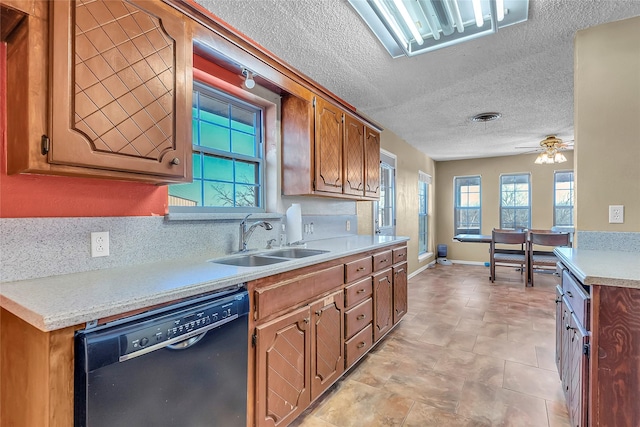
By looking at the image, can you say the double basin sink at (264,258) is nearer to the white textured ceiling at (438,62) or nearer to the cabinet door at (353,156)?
the cabinet door at (353,156)

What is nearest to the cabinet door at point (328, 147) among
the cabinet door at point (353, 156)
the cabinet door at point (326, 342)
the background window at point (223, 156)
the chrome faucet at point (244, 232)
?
the cabinet door at point (353, 156)

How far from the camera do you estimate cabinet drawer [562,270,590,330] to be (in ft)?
4.25

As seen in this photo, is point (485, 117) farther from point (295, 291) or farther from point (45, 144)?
point (45, 144)

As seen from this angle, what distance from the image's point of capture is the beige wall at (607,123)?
1.93 meters

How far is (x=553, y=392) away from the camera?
6.69 ft

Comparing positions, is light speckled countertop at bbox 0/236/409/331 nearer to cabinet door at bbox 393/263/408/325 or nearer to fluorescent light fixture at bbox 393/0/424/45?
fluorescent light fixture at bbox 393/0/424/45

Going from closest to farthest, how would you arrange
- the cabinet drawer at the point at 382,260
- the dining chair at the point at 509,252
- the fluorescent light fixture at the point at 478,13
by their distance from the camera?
the fluorescent light fixture at the point at 478,13 → the cabinet drawer at the point at 382,260 → the dining chair at the point at 509,252

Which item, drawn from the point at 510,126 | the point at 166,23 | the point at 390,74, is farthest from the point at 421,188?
the point at 166,23

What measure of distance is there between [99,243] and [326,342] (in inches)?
54.1

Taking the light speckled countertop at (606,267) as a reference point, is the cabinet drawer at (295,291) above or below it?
below

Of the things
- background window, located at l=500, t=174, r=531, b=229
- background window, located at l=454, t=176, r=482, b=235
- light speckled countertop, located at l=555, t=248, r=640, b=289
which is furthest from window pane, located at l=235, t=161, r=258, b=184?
background window, located at l=500, t=174, r=531, b=229

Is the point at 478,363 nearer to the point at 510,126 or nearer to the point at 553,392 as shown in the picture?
the point at 553,392

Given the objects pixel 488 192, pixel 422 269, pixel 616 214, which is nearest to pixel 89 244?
pixel 616 214

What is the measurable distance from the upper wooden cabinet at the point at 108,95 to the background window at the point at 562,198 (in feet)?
23.5
